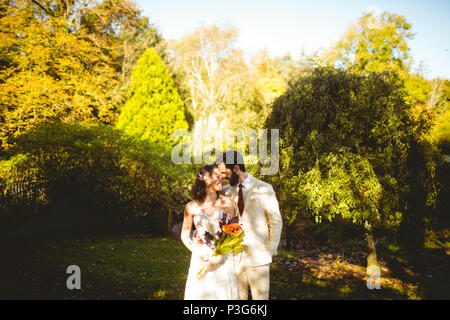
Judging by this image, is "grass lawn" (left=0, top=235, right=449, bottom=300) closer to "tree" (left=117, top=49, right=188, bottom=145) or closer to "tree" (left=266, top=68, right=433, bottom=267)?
"tree" (left=266, top=68, right=433, bottom=267)

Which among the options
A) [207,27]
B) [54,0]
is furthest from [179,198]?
[207,27]

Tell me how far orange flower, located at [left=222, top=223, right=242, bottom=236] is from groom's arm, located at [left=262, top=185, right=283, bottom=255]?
397mm

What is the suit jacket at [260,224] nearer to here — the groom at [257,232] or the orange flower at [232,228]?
the groom at [257,232]

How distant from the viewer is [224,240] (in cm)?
350

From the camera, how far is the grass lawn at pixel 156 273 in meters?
5.14

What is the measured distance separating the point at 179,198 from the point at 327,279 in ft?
16.9

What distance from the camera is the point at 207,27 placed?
1017 inches

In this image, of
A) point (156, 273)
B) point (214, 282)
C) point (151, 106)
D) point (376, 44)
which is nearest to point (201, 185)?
point (214, 282)

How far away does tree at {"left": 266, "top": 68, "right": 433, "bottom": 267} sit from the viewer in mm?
5470

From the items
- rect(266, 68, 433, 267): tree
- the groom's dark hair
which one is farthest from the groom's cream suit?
rect(266, 68, 433, 267): tree

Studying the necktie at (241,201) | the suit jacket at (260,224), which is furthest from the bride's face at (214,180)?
the suit jacket at (260,224)

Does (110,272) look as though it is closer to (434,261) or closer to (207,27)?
(434,261)

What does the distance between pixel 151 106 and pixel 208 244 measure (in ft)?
43.1

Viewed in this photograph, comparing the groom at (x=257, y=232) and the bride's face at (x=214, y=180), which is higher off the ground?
the bride's face at (x=214, y=180)
